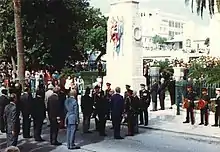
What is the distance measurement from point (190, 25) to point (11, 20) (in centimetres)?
6636

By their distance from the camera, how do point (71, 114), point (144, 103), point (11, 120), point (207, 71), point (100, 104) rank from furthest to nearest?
point (207, 71)
point (144, 103)
point (100, 104)
point (71, 114)
point (11, 120)

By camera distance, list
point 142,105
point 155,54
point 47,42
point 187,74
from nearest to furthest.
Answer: point 142,105 → point 187,74 → point 47,42 → point 155,54

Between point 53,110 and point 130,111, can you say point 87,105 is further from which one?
point 53,110

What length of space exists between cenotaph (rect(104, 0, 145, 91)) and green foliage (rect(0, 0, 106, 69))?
15.9ft

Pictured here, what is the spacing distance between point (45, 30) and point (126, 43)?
6230 millimetres

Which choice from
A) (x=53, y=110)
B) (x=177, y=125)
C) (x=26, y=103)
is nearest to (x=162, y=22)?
(x=177, y=125)

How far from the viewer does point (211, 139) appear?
15.0 metres

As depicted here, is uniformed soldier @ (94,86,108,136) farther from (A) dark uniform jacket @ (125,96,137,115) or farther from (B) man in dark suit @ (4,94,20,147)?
(B) man in dark suit @ (4,94,20,147)

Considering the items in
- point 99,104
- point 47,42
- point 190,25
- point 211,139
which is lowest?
point 211,139

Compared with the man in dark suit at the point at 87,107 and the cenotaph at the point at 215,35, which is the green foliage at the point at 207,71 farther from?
the cenotaph at the point at 215,35

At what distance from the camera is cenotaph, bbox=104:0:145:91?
2445 centimetres

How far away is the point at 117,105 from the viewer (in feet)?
48.5

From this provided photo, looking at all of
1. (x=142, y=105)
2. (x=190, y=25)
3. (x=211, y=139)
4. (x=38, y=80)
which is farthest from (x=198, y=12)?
(x=190, y=25)

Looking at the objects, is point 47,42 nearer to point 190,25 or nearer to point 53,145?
point 53,145
